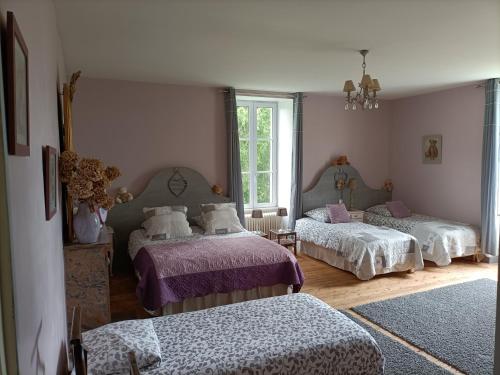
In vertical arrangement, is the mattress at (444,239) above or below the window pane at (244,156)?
below

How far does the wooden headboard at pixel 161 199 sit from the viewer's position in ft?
15.5

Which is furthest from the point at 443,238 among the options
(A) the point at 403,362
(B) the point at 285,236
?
(A) the point at 403,362

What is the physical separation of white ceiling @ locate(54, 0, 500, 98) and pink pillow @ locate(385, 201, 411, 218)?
6.94 ft

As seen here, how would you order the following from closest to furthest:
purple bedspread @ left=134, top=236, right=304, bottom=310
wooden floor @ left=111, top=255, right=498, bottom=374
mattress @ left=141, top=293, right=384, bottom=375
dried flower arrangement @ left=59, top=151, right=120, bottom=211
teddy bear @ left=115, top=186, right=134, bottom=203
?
mattress @ left=141, top=293, right=384, bottom=375, dried flower arrangement @ left=59, top=151, right=120, bottom=211, purple bedspread @ left=134, top=236, right=304, bottom=310, wooden floor @ left=111, top=255, right=498, bottom=374, teddy bear @ left=115, top=186, right=134, bottom=203

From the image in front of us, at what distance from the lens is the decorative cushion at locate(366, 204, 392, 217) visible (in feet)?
19.2

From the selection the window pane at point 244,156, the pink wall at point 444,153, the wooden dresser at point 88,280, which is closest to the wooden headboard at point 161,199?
the window pane at point 244,156

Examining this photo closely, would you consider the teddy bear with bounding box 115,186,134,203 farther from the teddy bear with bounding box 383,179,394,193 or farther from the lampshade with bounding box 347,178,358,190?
the teddy bear with bounding box 383,179,394,193

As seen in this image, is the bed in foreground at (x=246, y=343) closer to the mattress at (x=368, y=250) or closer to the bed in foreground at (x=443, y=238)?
the mattress at (x=368, y=250)

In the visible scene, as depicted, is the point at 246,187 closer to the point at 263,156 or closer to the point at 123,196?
the point at 263,156

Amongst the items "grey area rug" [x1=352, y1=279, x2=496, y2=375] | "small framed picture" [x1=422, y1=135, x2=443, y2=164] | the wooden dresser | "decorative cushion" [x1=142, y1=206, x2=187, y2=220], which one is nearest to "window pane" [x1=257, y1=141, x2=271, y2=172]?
"decorative cushion" [x1=142, y1=206, x2=187, y2=220]

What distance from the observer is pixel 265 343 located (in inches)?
79.7

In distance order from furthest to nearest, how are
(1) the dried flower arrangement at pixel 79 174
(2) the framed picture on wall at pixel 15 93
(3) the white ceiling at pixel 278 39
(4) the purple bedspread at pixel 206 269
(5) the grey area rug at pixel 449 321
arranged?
(4) the purple bedspread at pixel 206 269 → (5) the grey area rug at pixel 449 321 → (3) the white ceiling at pixel 278 39 → (1) the dried flower arrangement at pixel 79 174 → (2) the framed picture on wall at pixel 15 93

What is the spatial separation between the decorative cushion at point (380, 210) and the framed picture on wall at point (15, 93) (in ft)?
18.7

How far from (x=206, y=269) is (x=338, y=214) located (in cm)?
276
